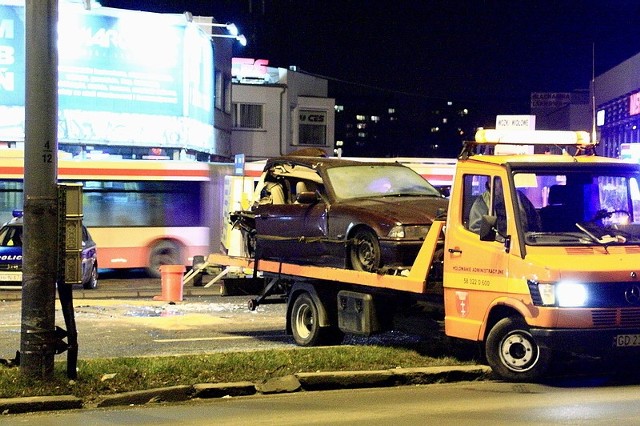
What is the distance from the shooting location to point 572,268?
9.81 metres

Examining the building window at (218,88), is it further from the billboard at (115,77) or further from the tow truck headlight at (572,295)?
the tow truck headlight at (572,295)

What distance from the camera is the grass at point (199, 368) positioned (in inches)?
383

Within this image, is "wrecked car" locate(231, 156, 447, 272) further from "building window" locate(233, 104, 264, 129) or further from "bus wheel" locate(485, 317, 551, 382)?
"building window" locate(233, 104, 264, 129)

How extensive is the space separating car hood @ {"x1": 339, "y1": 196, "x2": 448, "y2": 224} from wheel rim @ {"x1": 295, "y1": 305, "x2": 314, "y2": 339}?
1.75 metres

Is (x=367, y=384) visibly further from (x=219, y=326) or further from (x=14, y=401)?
(x=219, y=326)

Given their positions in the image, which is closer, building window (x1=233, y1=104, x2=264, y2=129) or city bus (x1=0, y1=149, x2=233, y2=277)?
city bus (x1=0, y1=149, x2=233, y2=277)

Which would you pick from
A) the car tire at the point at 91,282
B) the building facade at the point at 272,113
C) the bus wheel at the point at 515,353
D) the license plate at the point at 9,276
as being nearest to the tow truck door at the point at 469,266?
the bus wheel at the point at 515,353

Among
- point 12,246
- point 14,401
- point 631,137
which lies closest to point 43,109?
point 14,401

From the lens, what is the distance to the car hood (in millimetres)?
11938

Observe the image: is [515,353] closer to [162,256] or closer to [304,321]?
[304,321]

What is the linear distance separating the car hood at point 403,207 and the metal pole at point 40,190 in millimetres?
3941

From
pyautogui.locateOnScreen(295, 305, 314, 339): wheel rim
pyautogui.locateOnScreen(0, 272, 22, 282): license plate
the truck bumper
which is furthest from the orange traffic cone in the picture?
the truck bumper

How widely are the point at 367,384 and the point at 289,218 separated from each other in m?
3.61

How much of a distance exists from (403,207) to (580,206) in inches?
94.7
